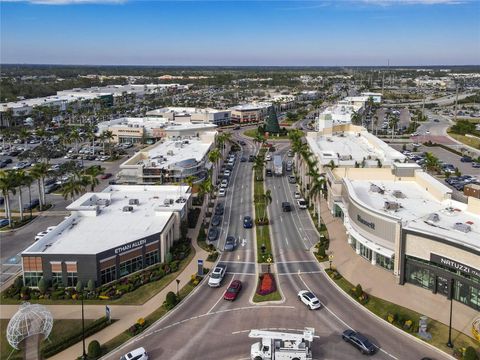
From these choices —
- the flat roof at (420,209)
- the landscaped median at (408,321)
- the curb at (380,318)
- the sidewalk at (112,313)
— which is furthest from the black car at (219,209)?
the landscaped median at (408,321)

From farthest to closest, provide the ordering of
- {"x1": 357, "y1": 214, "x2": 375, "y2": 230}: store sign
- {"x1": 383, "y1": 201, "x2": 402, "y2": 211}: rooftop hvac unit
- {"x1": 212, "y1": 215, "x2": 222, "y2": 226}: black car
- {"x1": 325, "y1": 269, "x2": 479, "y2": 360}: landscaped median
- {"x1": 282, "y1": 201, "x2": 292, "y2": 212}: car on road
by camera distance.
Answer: {"x1": 282, "y1": 201, "x2": 292, "y2": 212}: car on road
{"x1": 212, "y1": 215, "x2": 222, "y2": 226}: black car
{"x1": 383, "y1": 201, "x2": 402, "y2": 211}: rooftop hvac unit
{"x1": 357, "y1": 214, "x2": 375, "y2": 230}: store sign
{"x1": 325, "y1": 269, "x2": 479, "y2": 360}: landscaped median

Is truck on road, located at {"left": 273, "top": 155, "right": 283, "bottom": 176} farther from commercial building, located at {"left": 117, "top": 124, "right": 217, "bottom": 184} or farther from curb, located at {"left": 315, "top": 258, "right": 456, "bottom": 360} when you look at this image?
curb, located at {"left": 315, "top": 258, "right": 456, "bottom": 360}

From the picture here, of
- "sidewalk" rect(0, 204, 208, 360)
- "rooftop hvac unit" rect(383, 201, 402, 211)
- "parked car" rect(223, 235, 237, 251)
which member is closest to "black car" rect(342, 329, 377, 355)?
"sidewalk" rect(0, 204, 208, 360)

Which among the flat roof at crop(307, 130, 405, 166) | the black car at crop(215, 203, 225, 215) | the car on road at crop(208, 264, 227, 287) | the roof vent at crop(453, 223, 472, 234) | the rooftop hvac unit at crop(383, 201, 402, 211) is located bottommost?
the car on road at crop(208, 264, 227, 287)

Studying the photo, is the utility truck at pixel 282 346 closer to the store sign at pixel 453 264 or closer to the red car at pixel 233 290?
the red car at pixel 233 290

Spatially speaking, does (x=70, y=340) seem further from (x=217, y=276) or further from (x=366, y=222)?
(x=366, y=222)

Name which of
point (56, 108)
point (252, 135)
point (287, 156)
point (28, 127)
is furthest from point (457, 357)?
point (56, 108)

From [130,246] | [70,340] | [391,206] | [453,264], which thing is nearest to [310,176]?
[391,206]
